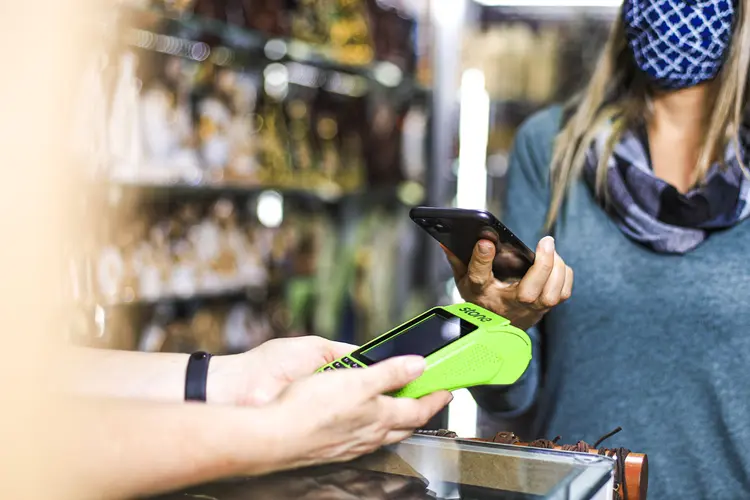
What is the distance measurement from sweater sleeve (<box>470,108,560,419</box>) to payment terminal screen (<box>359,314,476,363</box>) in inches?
16.2

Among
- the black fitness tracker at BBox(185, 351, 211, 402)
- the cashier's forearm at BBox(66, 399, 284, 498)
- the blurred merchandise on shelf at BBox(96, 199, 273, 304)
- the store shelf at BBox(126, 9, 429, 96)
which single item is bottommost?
the blurred merchandise on shelf at BBox(96, 199, 273, 304)

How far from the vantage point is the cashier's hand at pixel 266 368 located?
0.84 m

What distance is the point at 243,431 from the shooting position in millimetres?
603

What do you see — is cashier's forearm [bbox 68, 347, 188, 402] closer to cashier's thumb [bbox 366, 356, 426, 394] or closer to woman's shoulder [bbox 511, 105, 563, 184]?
cashier's thumb [bbox 366, 356, 426, 394]

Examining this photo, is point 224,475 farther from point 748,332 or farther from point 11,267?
point 748,332

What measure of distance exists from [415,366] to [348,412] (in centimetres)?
→ 8

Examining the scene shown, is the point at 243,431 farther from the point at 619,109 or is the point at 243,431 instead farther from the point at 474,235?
the point at 619,109

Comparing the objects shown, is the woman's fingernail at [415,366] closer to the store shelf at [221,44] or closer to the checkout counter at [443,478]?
the checkout counter at [443,478]

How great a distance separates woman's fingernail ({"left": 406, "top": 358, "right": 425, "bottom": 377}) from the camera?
69 centimetres

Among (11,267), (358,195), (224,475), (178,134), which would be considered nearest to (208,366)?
(224,475)

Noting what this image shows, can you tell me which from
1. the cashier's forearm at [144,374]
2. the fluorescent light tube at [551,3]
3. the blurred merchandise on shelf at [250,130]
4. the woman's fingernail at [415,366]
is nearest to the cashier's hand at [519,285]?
the woman's fingernail at [415,366]

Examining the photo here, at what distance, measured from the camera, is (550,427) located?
1.27m

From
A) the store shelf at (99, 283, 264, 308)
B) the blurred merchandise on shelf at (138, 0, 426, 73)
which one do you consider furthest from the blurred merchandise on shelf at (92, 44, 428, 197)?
the store shelf at (99, 283, 264, 308)

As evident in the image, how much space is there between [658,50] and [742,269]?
33cm
